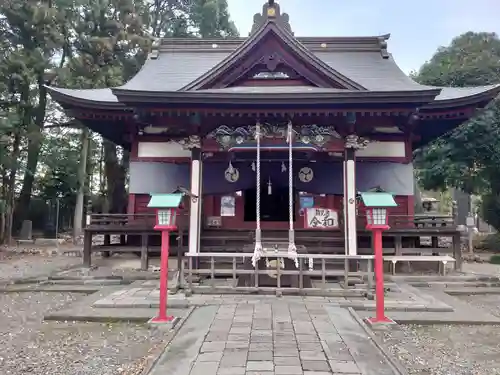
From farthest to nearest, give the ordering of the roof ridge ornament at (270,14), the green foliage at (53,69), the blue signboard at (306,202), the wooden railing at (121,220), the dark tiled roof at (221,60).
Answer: the green foliage at (53,69) → the dark tiled roof at (221,60) → the blue signboard at (306,202) → the wooden railing at (121,220) → the roof ridge ornament at (270,14)

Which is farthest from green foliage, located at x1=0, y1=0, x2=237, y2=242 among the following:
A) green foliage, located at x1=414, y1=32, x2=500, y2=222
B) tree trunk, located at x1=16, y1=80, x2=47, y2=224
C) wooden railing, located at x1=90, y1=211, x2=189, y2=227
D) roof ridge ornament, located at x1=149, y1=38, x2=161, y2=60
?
green foliage, located at x1=414, y1=32, x2=500, y2=222

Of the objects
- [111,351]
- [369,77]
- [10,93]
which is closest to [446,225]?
[369,77]

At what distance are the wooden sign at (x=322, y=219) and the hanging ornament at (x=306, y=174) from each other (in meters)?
0.79

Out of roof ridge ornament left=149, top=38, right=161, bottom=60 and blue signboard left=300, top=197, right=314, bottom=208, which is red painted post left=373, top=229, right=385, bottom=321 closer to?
blue signboard left=300, top=197, right=314, bottom=208

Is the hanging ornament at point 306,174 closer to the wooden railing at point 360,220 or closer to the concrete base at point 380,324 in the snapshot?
the wooden railing at point 360,220

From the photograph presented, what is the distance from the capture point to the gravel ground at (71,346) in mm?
4379

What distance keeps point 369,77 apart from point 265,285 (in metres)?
6.73

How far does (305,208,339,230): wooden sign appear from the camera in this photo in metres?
10.2

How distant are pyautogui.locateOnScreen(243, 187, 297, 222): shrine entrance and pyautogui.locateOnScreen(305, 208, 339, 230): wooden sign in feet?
2.52

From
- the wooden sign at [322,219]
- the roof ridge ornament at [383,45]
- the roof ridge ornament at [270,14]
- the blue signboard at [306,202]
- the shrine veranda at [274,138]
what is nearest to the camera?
the shrine veranda at [274,138]

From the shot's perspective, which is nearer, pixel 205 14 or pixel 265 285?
pixel 265 285

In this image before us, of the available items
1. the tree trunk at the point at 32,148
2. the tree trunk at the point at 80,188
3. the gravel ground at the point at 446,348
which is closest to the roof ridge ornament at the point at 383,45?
the gravel ground at the point at 446,348

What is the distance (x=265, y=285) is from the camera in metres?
7.89

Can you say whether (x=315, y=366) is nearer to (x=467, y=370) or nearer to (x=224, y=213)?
(x=467, y=370)
